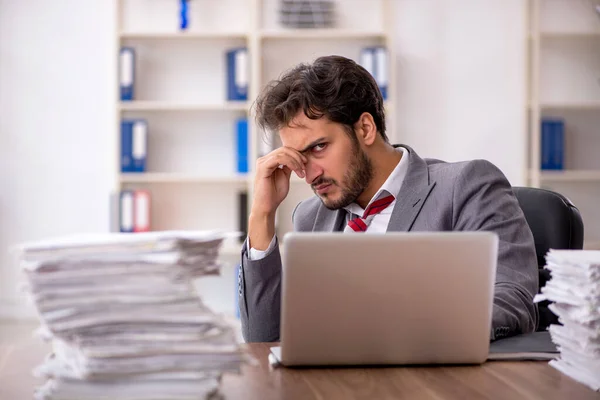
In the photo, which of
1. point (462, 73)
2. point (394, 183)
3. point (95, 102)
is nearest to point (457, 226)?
point (394, 183)

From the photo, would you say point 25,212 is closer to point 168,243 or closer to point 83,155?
point 83,155

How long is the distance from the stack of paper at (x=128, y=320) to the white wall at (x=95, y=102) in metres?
3.51

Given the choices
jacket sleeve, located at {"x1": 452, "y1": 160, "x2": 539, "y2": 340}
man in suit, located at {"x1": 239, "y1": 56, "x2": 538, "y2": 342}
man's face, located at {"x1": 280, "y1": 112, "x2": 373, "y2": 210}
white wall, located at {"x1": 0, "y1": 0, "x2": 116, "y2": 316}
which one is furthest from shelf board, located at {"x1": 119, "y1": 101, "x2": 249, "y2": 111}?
jacket sleeve, located at {"x1": 452, "y1": 160, "x2": 539, "y2": 340}

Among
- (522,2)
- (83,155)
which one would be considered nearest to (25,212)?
(83,155)

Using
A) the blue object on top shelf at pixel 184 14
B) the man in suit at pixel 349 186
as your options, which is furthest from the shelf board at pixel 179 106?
the man in suit at pixel 349 186

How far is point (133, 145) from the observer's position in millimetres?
4051

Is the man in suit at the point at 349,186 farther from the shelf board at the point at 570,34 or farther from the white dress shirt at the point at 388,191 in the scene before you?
the shelf board at the point at 570,34

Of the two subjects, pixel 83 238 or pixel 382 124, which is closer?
pixel 83 238

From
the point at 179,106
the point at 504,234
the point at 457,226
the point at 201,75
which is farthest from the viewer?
the point at 201,75

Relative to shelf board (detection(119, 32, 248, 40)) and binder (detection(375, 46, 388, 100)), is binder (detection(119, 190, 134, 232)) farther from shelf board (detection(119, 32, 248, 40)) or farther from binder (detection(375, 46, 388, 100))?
binder (detection(375, 46, 388, 100))

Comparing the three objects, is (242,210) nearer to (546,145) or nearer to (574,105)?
(546,145)

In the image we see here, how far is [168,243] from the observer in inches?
34.7

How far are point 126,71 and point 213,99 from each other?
511 mm

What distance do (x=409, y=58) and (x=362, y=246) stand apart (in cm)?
338
